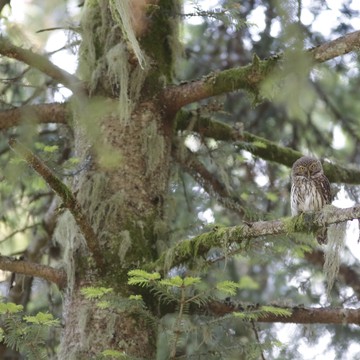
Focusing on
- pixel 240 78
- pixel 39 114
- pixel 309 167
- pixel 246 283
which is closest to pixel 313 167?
pixel 309 167

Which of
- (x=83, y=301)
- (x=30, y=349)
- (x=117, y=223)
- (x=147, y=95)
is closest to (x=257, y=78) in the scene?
(x=147, y=95)

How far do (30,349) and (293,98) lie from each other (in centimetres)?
190

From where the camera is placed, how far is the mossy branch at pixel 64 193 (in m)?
3.69

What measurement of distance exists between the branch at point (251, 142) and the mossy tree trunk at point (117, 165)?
29cm

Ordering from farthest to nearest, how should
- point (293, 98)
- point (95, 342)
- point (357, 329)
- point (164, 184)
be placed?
1. point (357, 329)
2. point (164, 184)
3. point (95, 342)
4. point (293, 98)

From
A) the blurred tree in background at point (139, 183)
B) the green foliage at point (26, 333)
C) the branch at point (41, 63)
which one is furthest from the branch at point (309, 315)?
the branch at point (41, 63)

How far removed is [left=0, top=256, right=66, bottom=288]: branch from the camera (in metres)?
4.58

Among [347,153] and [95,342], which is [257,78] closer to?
[95,342]

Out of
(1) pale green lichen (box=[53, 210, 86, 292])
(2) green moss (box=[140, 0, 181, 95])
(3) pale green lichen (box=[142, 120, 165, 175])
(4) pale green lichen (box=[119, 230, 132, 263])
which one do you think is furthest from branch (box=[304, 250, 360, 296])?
(1) pale green lichen (box=[53, 210, 86, 292])

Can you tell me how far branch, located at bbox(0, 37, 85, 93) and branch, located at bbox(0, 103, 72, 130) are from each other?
0.18 metres

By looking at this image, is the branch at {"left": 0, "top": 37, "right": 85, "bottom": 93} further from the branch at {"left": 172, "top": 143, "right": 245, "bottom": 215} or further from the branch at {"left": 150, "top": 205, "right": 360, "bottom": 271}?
the branch at {"left": 150, "top": 205, "right": 360, "bottom": 271}

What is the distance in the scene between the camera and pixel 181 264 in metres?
4.49

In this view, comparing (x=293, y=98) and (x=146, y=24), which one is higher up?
(x=146, y=24)

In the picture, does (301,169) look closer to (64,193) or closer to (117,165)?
(117,165)
